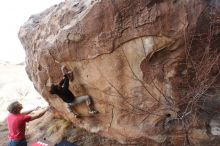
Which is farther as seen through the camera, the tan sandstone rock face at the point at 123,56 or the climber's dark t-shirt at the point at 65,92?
the climber's dark t-shirt at the point at 65,92

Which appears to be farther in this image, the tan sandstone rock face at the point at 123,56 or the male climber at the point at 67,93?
the male climber at the point at 67,93

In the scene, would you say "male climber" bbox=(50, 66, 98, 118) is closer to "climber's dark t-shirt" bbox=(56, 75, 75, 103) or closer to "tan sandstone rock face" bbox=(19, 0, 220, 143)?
"climber's dark t-shirt" bbox=(56, 75, 75, 103)

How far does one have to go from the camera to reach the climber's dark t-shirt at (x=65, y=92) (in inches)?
359

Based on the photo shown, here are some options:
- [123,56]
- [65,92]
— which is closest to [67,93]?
[65,92]

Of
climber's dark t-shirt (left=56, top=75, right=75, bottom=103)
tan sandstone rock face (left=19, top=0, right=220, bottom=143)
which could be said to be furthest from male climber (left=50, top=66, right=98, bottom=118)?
tan sandstone rock face (left=19, top=0, right=220, bottom=143)

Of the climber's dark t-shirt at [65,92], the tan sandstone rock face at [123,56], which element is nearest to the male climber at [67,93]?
the climber's dark t-shirt at [65,92]

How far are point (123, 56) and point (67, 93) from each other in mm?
1819

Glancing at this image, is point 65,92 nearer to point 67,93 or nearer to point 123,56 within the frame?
point 67,93

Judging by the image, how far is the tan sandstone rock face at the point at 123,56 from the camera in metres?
7.78

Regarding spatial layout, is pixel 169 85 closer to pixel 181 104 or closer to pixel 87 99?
pixel 181 104

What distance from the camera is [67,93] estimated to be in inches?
365

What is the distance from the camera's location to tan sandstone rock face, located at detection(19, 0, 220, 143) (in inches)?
306

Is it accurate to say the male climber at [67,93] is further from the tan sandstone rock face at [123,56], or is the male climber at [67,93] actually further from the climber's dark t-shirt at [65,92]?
the tan sandstone rock face at [123,56]

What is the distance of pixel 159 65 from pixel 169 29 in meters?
0.82
